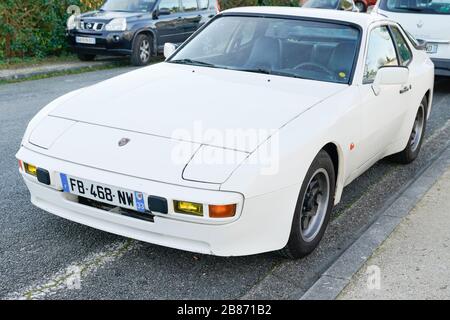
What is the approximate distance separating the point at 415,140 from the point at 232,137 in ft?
10.3

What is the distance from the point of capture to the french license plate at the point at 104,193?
3.06 m

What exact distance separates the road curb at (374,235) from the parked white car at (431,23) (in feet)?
13.5

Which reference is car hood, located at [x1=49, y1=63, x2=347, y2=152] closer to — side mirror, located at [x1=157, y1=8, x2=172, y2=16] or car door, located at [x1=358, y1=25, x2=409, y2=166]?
car door, located at [x1=358, y1=25, x2=409, y2=166]

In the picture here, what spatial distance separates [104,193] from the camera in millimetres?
Answer: 3139

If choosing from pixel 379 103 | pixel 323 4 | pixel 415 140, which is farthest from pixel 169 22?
pixel 379 103

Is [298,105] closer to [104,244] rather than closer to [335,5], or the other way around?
[104,244]

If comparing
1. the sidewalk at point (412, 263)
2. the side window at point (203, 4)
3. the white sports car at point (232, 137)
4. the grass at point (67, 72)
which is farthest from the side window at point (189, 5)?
the sidewalk at point (412, 263)

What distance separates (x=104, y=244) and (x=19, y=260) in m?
0.54

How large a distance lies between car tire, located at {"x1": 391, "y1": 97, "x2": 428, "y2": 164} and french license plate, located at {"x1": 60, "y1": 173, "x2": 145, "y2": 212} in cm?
328

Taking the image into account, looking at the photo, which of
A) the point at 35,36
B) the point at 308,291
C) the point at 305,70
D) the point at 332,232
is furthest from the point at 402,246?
the point at 35,36

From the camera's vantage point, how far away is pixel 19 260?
11.4 feet

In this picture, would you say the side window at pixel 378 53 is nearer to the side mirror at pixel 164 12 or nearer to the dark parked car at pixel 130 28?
the dark parked car at pixel 130 28

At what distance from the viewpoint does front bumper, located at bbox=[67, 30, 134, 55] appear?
38.7 feet

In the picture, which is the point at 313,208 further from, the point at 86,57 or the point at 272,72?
the point at 86,57
